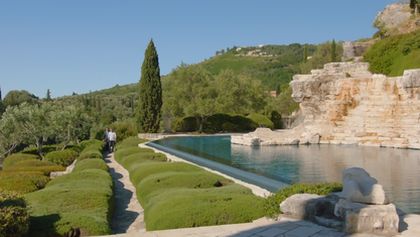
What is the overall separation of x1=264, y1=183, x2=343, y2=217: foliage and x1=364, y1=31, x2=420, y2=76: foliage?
86.3 ft

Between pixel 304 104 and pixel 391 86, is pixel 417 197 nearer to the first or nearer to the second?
pixel 391 86

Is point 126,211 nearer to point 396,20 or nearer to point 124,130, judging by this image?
point 124,130

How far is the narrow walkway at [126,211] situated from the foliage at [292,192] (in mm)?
2520

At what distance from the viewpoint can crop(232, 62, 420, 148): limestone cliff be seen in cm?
2778

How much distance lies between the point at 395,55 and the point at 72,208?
2994cm

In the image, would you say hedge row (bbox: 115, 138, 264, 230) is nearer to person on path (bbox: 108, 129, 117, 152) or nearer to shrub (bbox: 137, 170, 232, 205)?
shrub (bbox: 137, 170, 232, 205)

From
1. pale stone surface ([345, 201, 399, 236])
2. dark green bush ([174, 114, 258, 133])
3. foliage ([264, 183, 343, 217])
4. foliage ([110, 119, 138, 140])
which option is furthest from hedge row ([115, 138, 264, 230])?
dark green bush ([174, 114, 258, 133])

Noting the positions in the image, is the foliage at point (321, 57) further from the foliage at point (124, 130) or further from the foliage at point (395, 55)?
the foliage at point (124, 130)

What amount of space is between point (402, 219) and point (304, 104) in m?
27.0

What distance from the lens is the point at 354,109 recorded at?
103 ft

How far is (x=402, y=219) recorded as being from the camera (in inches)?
300

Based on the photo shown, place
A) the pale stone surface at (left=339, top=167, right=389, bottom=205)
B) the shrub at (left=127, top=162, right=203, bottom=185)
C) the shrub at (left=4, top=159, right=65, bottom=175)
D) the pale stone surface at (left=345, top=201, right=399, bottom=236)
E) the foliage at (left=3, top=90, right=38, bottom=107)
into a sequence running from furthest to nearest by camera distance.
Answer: the foliage at (left=3, top=90, right=38, bottom=107), the shrub at (left=4, top=159, right=65, bottom=175), the shrub at (left=127, top=162, right=203, bottom=185), the pale stone surface at (left=339, top=167, right=389, bottom=205), the pale stone surface at (left=345, top=201, right=399, bottom=236)

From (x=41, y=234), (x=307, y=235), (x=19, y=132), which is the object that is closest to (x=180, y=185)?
(x=41, y=234)

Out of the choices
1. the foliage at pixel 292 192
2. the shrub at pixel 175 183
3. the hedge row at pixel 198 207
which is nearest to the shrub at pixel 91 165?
the shrub at pixel 175 183
